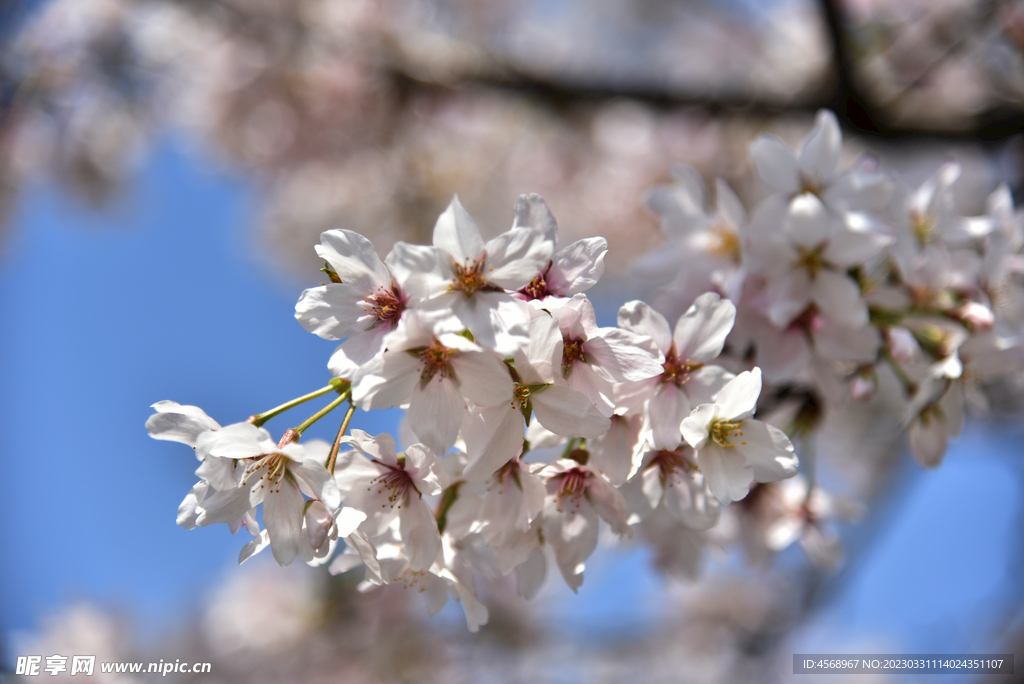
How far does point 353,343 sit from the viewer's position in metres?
1.06

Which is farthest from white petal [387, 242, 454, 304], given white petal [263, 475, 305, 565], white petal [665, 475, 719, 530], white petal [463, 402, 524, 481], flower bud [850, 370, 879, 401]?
flower bud [850, 370, 879, 401]

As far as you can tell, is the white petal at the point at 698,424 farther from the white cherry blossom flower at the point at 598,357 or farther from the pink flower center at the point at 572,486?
the pink flower center at the point at 572,486

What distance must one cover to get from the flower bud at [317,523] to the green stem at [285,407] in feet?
0.57

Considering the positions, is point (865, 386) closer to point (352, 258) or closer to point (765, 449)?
point (765, 449)

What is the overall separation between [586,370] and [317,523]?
555mm

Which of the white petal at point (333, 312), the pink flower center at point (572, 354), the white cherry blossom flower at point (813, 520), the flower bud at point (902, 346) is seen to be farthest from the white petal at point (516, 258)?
the white cherry blossom flower at point (813, 520)

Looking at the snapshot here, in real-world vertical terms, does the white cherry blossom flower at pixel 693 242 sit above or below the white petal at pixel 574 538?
above

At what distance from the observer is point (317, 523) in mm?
1083

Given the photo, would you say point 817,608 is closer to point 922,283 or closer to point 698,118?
point 698,118

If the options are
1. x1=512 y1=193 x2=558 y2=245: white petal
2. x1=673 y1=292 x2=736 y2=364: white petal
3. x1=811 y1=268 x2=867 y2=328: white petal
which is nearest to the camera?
x1=512 y1=193 x2=558 y2=245: white petal

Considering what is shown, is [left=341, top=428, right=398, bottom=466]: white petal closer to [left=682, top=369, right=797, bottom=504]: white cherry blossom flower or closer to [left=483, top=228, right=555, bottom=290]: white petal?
[left=483, top=228, right=555, bottom=290]: white petal

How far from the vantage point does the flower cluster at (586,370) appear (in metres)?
1.00

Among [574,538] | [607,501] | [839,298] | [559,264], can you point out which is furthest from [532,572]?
[839,298]

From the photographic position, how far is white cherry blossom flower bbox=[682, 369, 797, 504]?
1.08 meters
